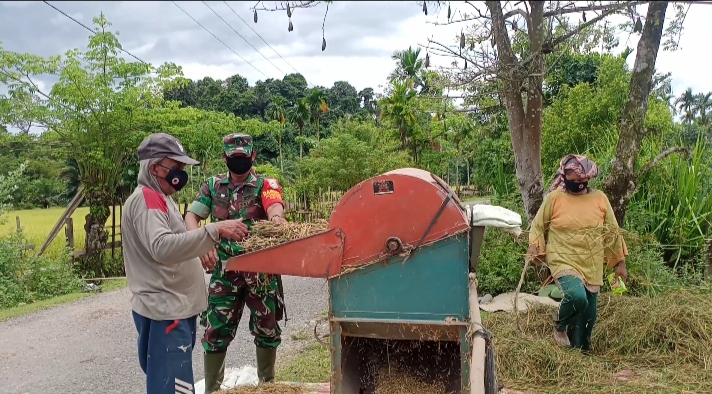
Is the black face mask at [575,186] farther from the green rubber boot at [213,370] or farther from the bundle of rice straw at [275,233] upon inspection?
the green rubber boot at [213,370]

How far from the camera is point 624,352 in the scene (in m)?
4.85

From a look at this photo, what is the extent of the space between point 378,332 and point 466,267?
0.58m

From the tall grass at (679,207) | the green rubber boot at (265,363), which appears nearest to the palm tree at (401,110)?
the tall grass at (679,207)

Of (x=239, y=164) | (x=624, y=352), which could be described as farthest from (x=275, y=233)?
(x=624, y=352)

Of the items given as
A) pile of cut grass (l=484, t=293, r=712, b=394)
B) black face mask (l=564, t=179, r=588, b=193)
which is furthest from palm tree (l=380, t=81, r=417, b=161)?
black face mask (l=564, t=179, r=588, b=193)

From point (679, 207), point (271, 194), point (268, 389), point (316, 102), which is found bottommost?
point (268, 389)

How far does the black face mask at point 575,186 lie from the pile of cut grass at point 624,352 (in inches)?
50.8

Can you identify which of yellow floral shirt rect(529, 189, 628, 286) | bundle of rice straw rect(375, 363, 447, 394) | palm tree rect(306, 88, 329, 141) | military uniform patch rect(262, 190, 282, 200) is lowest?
bundle of rice straw rect(375, 363, 447, 394)

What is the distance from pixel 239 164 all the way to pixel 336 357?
1.49 metres

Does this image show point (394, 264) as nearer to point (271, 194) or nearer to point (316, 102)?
point (271, 194)

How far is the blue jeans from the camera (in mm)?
2988

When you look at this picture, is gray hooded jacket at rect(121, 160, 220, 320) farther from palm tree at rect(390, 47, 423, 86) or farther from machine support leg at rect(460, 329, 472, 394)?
palm tree at rect(390, 47, 423, 86)

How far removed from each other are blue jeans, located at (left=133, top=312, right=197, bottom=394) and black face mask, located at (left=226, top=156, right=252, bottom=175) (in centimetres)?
115

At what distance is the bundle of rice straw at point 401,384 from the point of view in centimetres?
341
